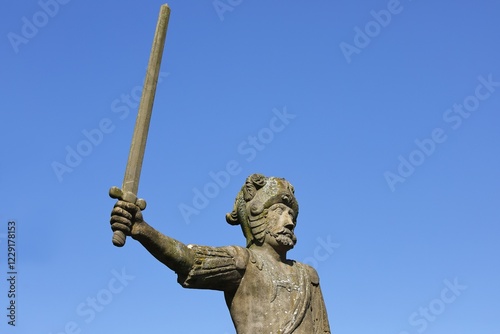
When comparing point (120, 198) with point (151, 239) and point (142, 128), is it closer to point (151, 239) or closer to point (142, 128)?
point (151, 239)

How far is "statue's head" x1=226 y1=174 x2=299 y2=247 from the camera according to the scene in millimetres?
10617

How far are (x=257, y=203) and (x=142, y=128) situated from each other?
2075 millimetres

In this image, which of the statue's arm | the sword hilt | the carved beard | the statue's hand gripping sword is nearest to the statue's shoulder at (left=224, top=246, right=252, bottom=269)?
the carved beard

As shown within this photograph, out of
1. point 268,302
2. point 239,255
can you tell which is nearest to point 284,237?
point 239,255

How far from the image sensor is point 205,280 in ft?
32.4

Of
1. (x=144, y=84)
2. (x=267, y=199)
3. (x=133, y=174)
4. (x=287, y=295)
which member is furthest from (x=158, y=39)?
(x=287, y=295)

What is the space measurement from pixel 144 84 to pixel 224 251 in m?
2.08

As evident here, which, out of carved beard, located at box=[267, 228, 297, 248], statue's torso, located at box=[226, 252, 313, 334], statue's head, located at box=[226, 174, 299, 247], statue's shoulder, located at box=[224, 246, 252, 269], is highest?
statue's head, located at box=[226, 174, 299, 247]

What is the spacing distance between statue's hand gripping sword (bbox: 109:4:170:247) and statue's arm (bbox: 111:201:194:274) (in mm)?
78

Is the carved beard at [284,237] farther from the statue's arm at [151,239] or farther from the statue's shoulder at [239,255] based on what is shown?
the statue's arm at [151,239]

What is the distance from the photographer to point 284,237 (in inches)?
413

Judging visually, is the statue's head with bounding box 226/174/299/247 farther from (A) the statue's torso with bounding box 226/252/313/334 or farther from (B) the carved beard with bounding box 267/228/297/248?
(A) the statue's torso with bounding box 226/252/313/334

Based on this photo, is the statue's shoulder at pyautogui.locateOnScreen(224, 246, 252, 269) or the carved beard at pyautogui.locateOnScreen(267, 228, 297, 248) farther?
the carved beard at pyautogui.locateOnScreen(267, 228, 297, 248)

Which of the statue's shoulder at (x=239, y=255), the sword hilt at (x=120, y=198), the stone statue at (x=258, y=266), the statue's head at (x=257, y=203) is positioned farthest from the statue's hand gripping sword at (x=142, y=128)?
the statue's head at (x=257, y=203)
